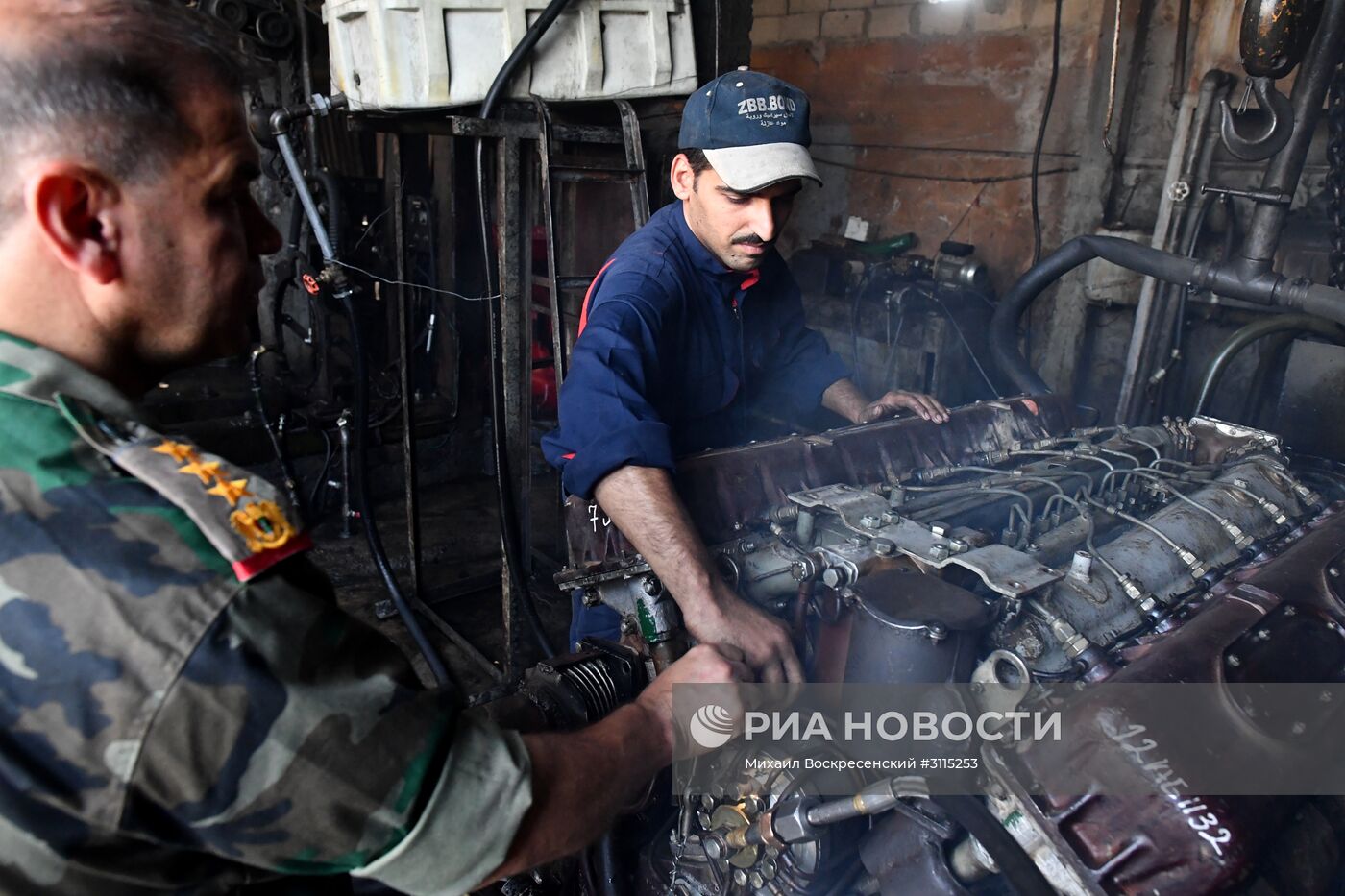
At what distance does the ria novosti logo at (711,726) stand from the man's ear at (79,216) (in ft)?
3.11

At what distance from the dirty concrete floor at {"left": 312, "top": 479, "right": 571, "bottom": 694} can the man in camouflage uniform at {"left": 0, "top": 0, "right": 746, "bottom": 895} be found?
2.78m

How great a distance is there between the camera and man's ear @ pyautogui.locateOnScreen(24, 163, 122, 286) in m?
0.73

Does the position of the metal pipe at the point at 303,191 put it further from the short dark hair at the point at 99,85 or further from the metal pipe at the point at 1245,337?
the metal pipe at the point at 1245,337

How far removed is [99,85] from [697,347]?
1.60 m

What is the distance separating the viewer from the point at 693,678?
1273 millimetres

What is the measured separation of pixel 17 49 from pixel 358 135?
21.4 feet

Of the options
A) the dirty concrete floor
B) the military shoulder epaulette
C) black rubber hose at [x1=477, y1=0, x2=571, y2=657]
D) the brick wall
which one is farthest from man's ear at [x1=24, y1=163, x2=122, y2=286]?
the brick wall

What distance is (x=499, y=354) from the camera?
11.2 ft

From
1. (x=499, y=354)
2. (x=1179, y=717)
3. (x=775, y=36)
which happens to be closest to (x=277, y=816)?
(x=1179, y=717)

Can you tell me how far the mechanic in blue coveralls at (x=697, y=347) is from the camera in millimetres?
1603

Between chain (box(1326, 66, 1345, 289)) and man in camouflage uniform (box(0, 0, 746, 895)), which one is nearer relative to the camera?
man in camouflage uniform (box(0, 0, 746, 895))

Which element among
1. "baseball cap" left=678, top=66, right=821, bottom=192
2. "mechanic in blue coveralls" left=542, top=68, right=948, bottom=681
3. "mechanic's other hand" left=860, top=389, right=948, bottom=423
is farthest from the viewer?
"mechanic's other hand" left=860, top=389, right=948, bottom=423

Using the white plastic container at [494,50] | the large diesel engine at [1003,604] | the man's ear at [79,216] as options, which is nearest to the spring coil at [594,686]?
the large diesel engine at [1003,604]

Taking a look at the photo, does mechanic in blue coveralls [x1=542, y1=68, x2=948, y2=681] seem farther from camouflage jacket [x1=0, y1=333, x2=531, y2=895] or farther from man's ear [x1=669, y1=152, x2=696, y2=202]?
camouflage jacket [x1=0, y1=333, x2=531, y2=895]
